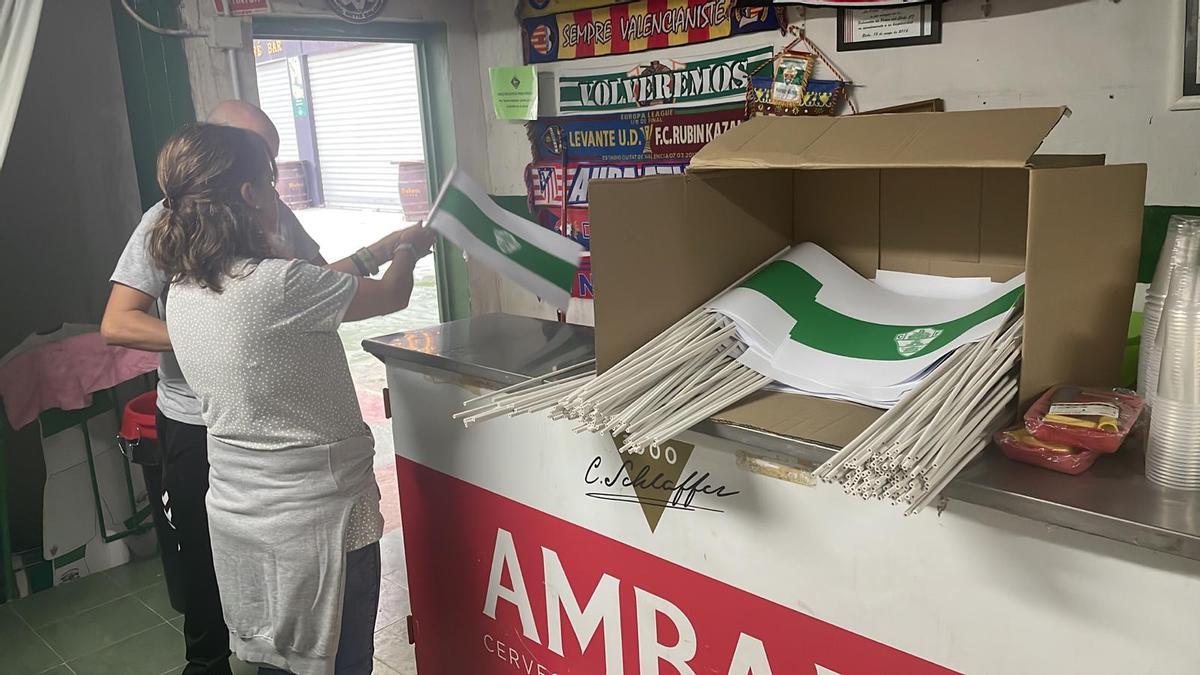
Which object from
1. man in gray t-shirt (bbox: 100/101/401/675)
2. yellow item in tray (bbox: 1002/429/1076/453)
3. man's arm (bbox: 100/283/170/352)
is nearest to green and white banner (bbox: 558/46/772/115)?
man in gray t-shirt (bbox: 100/101/401/675)

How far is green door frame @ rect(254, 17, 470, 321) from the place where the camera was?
342 centimetres

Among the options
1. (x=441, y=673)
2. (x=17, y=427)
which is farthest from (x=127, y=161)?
(x=441, y=673)

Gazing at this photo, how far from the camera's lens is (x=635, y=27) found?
320cm

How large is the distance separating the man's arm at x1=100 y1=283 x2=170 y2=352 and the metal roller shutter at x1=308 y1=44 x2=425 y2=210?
6.69ft

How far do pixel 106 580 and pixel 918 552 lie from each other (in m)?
3.18

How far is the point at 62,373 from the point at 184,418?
1220mm

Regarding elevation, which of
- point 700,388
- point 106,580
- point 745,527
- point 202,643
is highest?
point 700,388

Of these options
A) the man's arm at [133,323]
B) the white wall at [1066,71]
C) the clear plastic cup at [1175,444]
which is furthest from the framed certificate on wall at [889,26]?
the man's arm at [133,323]

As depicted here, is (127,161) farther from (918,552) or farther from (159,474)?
(918,552)

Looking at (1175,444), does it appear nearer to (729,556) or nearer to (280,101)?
(729,556)

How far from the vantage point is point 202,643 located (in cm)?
248

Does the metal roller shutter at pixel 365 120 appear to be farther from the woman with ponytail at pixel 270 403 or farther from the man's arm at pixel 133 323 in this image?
the woman with ponytail at pixel 270 403

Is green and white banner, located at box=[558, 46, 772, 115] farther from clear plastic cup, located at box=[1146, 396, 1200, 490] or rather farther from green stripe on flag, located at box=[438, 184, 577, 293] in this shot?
clear plastic cup, located at box=[1146, 396, 1200, 490]

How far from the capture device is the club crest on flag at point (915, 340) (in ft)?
4.29
